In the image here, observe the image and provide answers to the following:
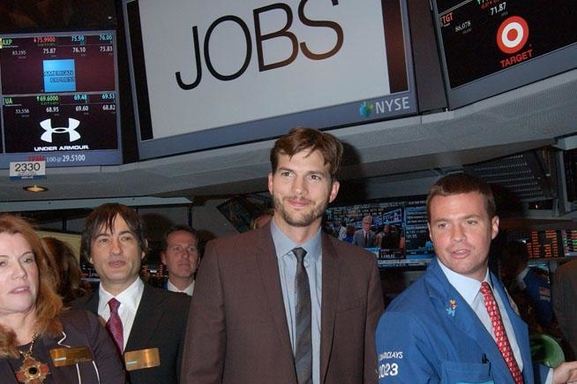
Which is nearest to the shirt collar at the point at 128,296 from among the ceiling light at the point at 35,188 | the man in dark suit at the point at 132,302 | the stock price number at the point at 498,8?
the man in dark suit at the point at 132,302

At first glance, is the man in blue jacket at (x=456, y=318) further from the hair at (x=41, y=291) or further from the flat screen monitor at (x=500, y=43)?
the hair at (x=41, y=291)

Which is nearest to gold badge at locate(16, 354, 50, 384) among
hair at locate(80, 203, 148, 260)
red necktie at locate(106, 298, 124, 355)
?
red necktie at locate(106, 298, 124, 355)

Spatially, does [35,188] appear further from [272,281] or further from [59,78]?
[272,281]

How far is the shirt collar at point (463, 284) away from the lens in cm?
222

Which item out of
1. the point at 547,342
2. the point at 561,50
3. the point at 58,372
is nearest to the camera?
the point at 58,372

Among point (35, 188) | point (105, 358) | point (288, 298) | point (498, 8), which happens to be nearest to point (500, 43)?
point (498, 8)

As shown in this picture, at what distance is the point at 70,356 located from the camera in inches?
87.3

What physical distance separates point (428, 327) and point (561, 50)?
1.45 meters

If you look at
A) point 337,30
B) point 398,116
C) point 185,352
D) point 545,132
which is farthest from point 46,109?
point 545,132

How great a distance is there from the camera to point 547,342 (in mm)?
2580

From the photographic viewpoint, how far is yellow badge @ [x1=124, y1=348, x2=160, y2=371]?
2652 mm

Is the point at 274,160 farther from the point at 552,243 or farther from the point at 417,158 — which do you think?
the point at 552,243

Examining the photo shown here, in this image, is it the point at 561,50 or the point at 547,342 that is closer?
the point at 547,342

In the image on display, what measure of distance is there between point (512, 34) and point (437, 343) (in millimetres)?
1640
